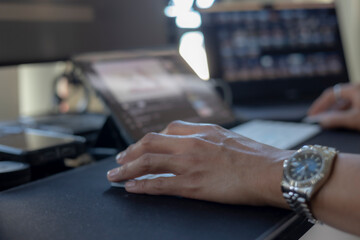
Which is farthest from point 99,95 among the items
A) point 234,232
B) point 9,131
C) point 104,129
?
point 234,232

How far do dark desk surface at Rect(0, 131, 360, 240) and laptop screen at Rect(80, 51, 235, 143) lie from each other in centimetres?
23

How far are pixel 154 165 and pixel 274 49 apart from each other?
1105 mm

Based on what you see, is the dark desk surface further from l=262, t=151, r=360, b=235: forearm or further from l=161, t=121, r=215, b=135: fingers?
l=161, t=121, r=215, b=135: fingers

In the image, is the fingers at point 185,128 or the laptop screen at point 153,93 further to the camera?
the laptop screen at point 153,93

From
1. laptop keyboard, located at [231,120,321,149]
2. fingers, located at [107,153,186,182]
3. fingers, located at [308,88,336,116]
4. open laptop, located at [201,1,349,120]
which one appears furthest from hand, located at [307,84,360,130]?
fingers, located at [107,153,186,182]

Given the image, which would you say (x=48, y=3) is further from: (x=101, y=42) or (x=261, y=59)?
(x=261, y=59)

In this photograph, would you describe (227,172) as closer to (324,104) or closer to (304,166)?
(304,166)

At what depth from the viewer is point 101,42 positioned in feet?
3.48

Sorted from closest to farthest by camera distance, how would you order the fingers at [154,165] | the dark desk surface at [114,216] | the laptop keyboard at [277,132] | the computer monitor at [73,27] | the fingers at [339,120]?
1. the dark desk surface at [114,216]
2. the fingers at [154,165]
3. the laptop keyboard at [277,132]
4. the computer monitor at [73,27]
5. the fingers at [339,120]

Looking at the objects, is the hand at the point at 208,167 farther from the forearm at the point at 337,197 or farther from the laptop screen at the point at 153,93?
the laptop screen at the point at 153,93

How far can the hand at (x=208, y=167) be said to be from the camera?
502 mm

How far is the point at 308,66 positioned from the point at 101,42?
0.86 meters

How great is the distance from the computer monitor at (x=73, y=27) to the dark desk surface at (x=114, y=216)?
1.42 feet

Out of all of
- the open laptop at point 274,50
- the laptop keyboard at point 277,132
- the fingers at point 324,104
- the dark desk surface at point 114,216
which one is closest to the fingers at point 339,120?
the laptop keyboard at point 277,132
